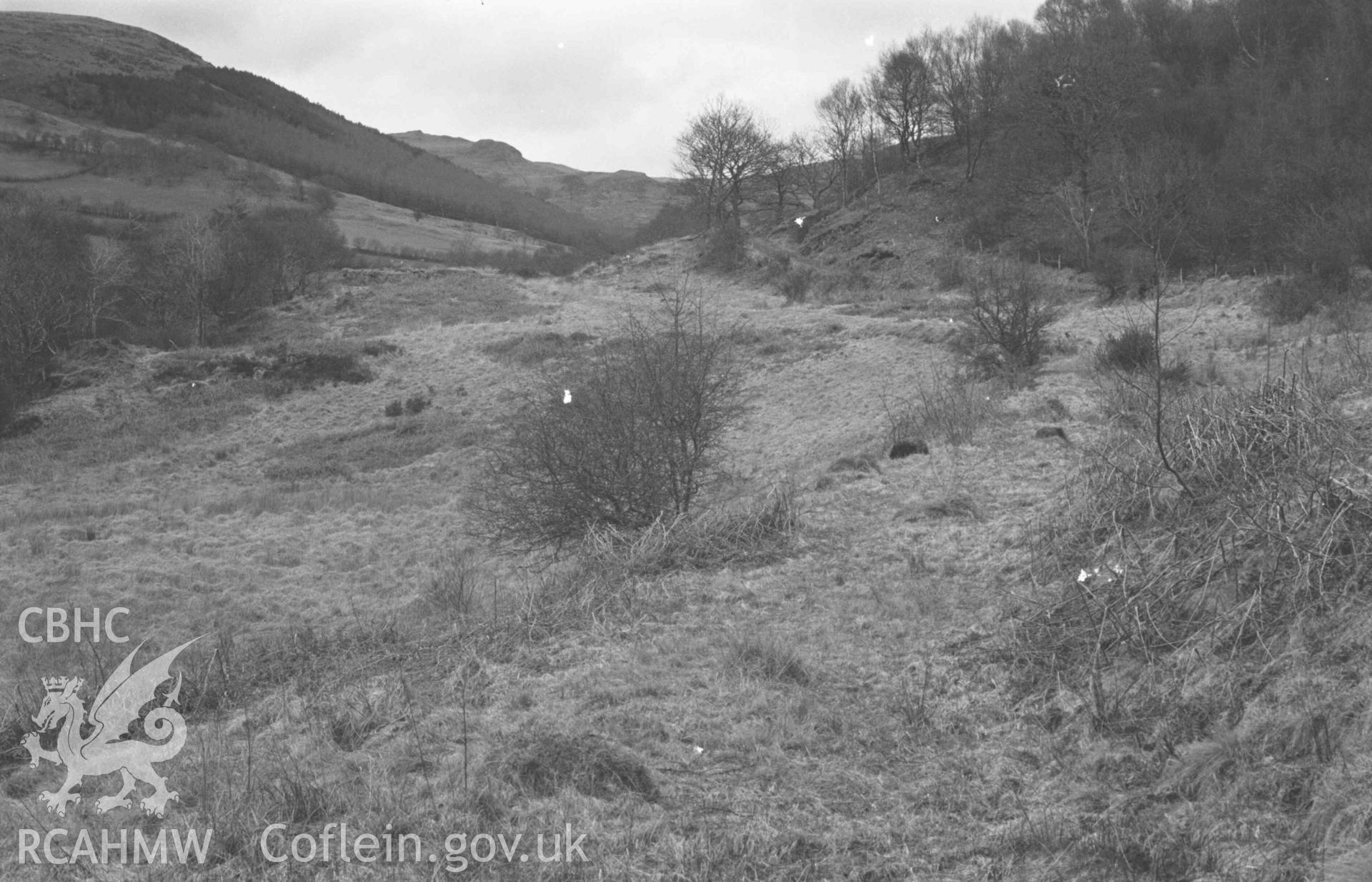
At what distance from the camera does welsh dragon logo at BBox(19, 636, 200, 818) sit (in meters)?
4.52

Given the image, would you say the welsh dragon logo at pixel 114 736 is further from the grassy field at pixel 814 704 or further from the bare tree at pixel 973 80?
the bare tree at pixel 973 80

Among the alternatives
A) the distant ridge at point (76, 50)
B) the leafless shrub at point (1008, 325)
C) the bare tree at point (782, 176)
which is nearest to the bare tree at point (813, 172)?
the bare tree at point (782, 176)

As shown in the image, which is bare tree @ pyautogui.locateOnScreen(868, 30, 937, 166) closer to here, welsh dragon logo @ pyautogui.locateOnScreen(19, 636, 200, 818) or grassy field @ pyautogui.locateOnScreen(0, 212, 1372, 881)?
grassy field @ pyautogui.locateOnScreen(0, 212, 1372, 881)

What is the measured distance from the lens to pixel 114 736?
5.18 m

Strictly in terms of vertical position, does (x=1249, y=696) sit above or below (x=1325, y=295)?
below

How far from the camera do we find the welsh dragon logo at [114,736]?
4516 millimetres

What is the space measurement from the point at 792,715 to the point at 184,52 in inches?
7650

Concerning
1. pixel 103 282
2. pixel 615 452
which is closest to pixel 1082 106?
pixel 615 452

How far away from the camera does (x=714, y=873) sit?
3.47 m

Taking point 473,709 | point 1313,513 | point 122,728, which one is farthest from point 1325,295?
point 122,728

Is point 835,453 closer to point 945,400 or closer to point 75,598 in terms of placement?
point 945,400

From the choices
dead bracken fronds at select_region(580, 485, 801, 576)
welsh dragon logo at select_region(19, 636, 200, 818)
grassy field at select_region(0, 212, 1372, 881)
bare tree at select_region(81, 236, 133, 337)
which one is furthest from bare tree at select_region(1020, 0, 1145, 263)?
bare tree at select_region(81, 236, 133, 337)

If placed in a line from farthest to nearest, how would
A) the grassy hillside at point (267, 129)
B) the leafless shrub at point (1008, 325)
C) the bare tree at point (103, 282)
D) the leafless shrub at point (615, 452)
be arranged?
the grassy hillside at point (267, 129)
the bare tree at point (103, 282)
the leafless shrub at point (1008, 325)
the leafless shrub at point (615, 452)

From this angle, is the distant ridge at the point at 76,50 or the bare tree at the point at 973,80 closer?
the bare tree at the point at 973,80
